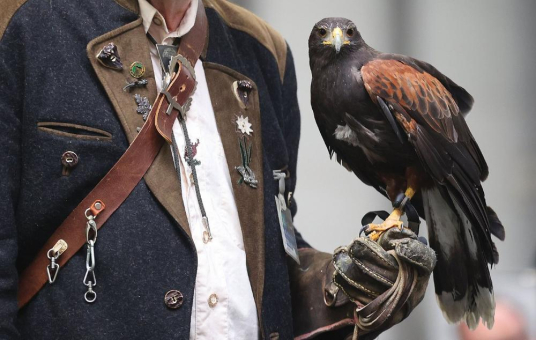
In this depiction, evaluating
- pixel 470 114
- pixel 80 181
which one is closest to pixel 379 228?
pixel 80 181

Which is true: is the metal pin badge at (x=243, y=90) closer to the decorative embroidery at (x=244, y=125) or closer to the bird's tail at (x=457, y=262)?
the decorative embroidery at (x=244, y=125)

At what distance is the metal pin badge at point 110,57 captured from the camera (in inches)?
71.5

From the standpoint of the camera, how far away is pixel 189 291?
176cm

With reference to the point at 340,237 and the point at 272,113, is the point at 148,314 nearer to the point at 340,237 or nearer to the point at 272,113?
the point at 272,113

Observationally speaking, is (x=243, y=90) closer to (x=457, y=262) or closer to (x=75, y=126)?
(x=75, y=126)

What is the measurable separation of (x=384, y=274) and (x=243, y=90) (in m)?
0.57

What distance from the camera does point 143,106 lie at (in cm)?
183

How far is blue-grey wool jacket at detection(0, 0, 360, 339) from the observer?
1717 millimetres

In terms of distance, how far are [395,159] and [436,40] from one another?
256 centimetres

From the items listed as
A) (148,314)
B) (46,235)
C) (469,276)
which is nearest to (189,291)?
(148,314)

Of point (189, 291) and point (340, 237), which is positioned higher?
point (189, 291)

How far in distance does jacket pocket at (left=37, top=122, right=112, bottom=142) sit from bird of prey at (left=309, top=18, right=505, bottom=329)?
48cm

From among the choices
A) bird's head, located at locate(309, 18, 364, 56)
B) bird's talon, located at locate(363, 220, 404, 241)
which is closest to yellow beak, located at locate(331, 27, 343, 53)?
bird's head, located at locate(309, 18, 364, 56)

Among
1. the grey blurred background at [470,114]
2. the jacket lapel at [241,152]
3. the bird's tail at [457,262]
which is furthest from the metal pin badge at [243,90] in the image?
the grey blurred background at [470,114]
